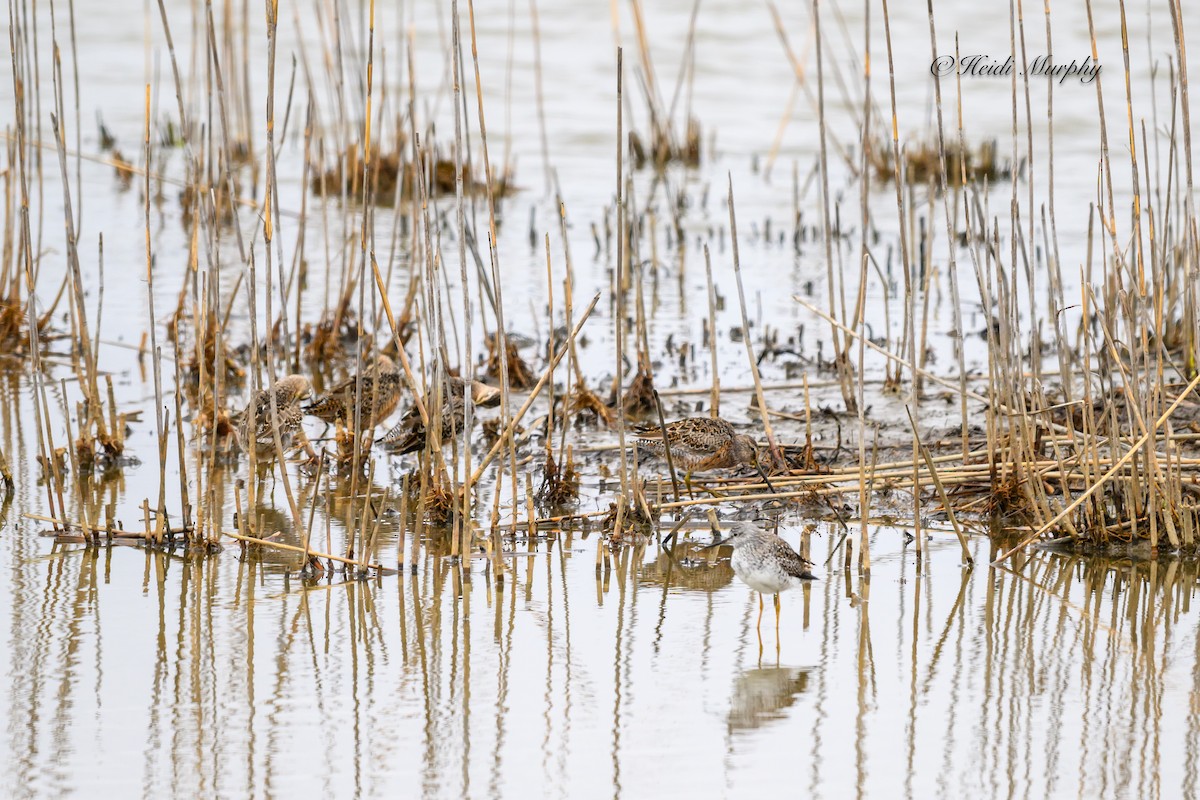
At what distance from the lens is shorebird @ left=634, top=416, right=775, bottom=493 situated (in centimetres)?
569

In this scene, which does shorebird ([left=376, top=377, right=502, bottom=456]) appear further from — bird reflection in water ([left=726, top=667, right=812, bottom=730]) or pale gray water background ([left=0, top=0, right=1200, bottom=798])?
→ bird reflection in water ([left=726, top=667, right=812, bottom=730])

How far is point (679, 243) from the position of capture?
10539mm

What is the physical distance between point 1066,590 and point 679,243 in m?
6.16

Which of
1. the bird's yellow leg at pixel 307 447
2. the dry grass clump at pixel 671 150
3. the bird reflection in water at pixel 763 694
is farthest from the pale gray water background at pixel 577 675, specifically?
the dry grass clump at pixel 671 150

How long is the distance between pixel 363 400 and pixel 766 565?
2558mm

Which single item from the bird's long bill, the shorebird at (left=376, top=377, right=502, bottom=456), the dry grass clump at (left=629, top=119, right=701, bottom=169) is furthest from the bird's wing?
the dry grass clump at (left=629, top=119, right=701, bottom=169)

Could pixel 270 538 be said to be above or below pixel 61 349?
below

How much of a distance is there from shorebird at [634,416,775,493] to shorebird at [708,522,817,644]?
1.21 m

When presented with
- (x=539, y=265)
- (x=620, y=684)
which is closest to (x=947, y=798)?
(x=620, y=684)

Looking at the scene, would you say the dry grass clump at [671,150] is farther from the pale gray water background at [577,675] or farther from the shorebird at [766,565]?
the shorebird at [766,565]

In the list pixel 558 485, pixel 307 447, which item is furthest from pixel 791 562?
pixel 307 447

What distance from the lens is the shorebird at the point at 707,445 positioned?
569 centimetres

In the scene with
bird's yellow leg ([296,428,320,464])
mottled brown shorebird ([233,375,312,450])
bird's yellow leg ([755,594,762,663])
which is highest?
mottled brown shorebird ([233,375,312,450])

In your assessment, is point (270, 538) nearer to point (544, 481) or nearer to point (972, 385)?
point (544, 481)
